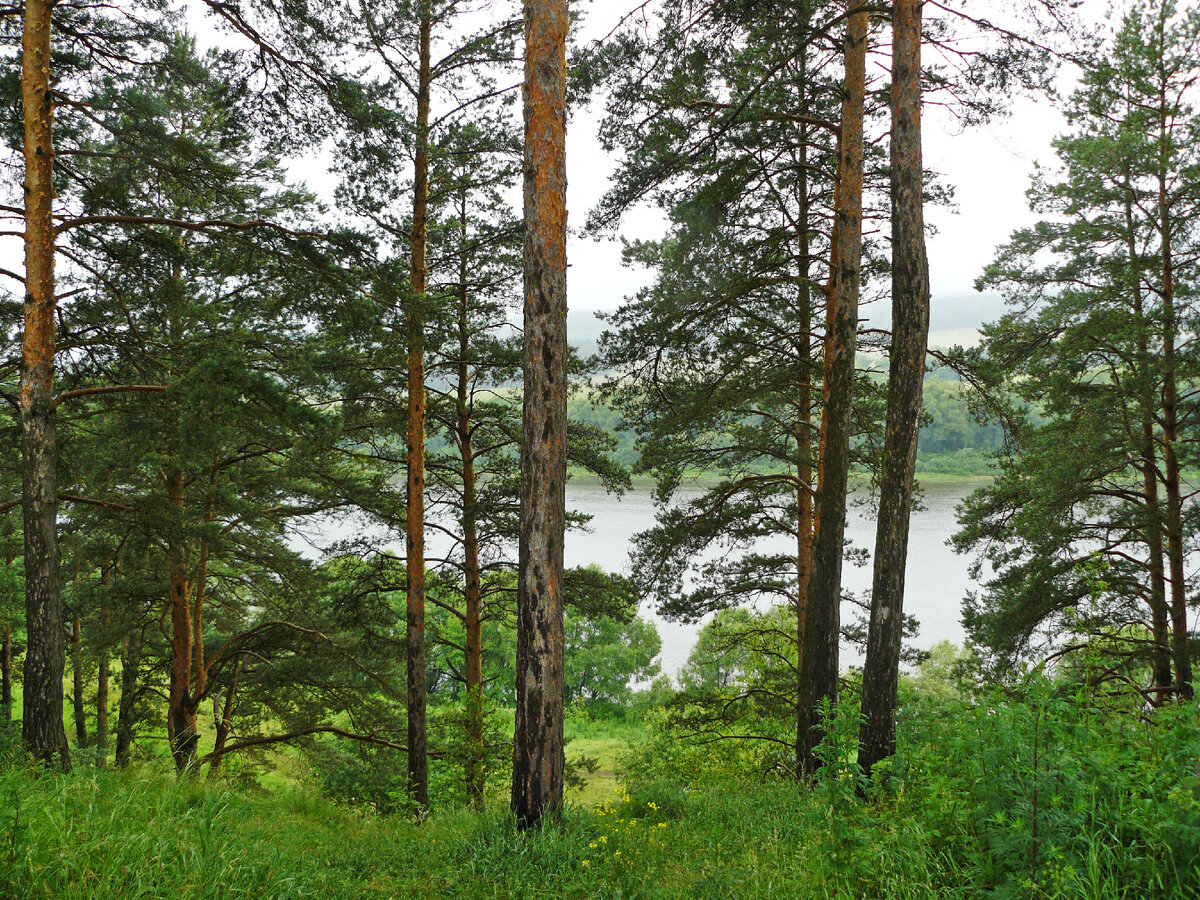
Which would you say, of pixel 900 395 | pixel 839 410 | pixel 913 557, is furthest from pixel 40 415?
pixel 913 557

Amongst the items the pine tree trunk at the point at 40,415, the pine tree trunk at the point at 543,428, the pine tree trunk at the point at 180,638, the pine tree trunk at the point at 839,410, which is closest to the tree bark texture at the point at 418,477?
the pine tree trunk at the point at 543,428

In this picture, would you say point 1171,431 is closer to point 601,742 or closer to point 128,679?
point 128,679

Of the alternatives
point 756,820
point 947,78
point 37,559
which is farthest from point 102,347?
point 947,78

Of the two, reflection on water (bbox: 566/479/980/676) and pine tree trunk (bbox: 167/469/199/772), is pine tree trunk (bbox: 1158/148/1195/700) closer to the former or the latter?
pine tree trunk (bbox: 167/469/199/772)

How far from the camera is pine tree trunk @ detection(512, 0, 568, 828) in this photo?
5.12 meters

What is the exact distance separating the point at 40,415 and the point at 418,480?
398 cm

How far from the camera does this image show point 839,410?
6.73 m

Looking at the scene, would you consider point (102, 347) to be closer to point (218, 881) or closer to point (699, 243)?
point (218, 881)

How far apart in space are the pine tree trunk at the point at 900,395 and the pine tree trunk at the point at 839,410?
1211 mm

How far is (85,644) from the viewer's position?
10062 mm

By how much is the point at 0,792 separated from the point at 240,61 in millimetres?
6024

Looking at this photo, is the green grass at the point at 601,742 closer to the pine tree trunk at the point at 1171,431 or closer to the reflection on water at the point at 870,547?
the reflection on water at the point at 870,547

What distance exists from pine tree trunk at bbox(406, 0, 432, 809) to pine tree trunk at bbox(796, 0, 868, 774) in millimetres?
4489

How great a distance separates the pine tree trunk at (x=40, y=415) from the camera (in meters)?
5.07
